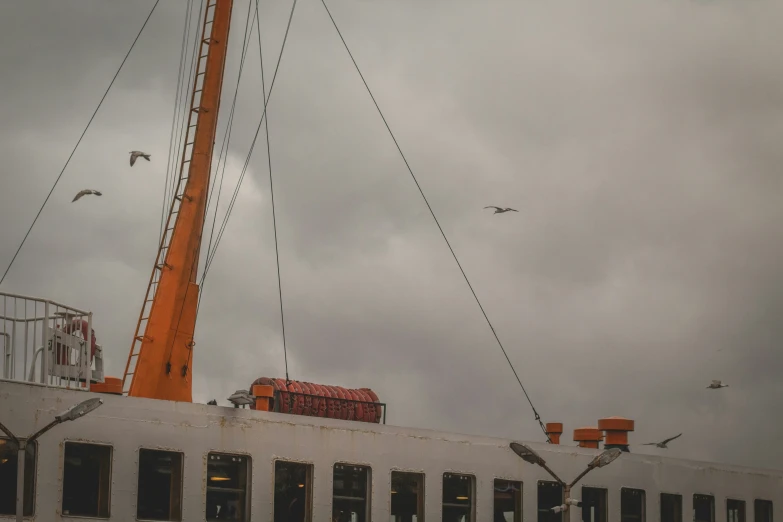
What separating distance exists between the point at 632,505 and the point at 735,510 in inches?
204

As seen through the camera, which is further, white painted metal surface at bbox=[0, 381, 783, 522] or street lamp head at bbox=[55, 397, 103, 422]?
white painted metal surface at bbox=[0, 381, 783, 522]

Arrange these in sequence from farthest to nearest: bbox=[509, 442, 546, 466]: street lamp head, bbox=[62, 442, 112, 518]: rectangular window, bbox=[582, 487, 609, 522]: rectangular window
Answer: bbox=[582, 487, 609, 522]: rectangular window → bbox=[509, 442, 546, 466]: street lamp head → bbox=[62, 442, 112, 518]: rectangular window

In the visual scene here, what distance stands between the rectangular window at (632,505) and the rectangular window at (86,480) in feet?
54.1

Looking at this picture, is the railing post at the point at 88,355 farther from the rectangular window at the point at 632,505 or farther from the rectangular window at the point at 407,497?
the rectangular window at the point at 632,505

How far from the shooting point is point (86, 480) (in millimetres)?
25703

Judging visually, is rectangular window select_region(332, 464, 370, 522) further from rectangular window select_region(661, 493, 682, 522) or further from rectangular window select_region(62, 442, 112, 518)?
rectangular window select_region(661, 493, 682, 522)

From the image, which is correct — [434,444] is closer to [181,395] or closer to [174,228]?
[181,395]

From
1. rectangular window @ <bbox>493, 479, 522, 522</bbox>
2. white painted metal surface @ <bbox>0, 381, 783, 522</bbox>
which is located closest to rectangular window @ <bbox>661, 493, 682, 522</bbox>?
white painted metal surface @ <bbox>0, 381, 783, 522</bbox>

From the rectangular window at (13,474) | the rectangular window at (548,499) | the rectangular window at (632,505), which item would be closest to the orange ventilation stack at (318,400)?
Result: the rectangular window at (548,499)

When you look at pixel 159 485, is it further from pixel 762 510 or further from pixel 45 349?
pixel 762 510

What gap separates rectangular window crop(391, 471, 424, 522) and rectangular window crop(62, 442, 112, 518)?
25.9 ft

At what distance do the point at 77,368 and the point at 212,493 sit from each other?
423 centimetres

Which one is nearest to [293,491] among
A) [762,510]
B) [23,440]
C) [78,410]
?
[78,410]

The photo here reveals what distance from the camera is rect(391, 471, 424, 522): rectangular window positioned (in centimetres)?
3070
